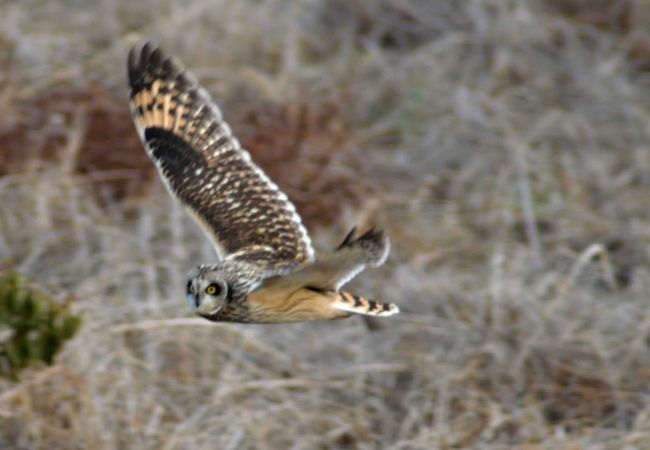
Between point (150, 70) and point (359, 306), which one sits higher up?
point (150, 70)

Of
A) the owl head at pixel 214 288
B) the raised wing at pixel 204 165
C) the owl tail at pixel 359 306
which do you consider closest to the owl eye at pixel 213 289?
the owl head at pixel 214 288

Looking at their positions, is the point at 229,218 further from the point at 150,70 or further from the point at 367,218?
the point at 367,218

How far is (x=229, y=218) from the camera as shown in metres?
4.27

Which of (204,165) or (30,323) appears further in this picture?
(204,165)

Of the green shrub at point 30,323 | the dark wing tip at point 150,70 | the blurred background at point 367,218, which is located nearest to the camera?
the green shrub at point 30,323

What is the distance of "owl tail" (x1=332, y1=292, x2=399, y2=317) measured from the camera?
11.9 feet

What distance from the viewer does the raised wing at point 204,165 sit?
4199 millimetres

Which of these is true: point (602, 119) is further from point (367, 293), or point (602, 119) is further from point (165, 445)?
point (165, 445)

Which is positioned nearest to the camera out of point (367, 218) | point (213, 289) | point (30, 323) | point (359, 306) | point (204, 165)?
point (213, 289)

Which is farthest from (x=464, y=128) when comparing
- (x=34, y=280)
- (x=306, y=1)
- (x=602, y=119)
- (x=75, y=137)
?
(x=34, y=280)

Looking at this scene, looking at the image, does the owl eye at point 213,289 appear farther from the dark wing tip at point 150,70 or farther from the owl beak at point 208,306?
the dark wing tip at point 150,70

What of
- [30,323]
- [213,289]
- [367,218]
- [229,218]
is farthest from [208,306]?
[367,218]

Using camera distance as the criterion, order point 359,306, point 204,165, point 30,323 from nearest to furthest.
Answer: point 359,306, point 30,323, point 204,165

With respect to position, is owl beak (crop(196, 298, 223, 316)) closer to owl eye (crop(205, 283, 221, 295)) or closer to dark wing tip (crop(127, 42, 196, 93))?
owl eye (crop(205, 283, 221, 295))
